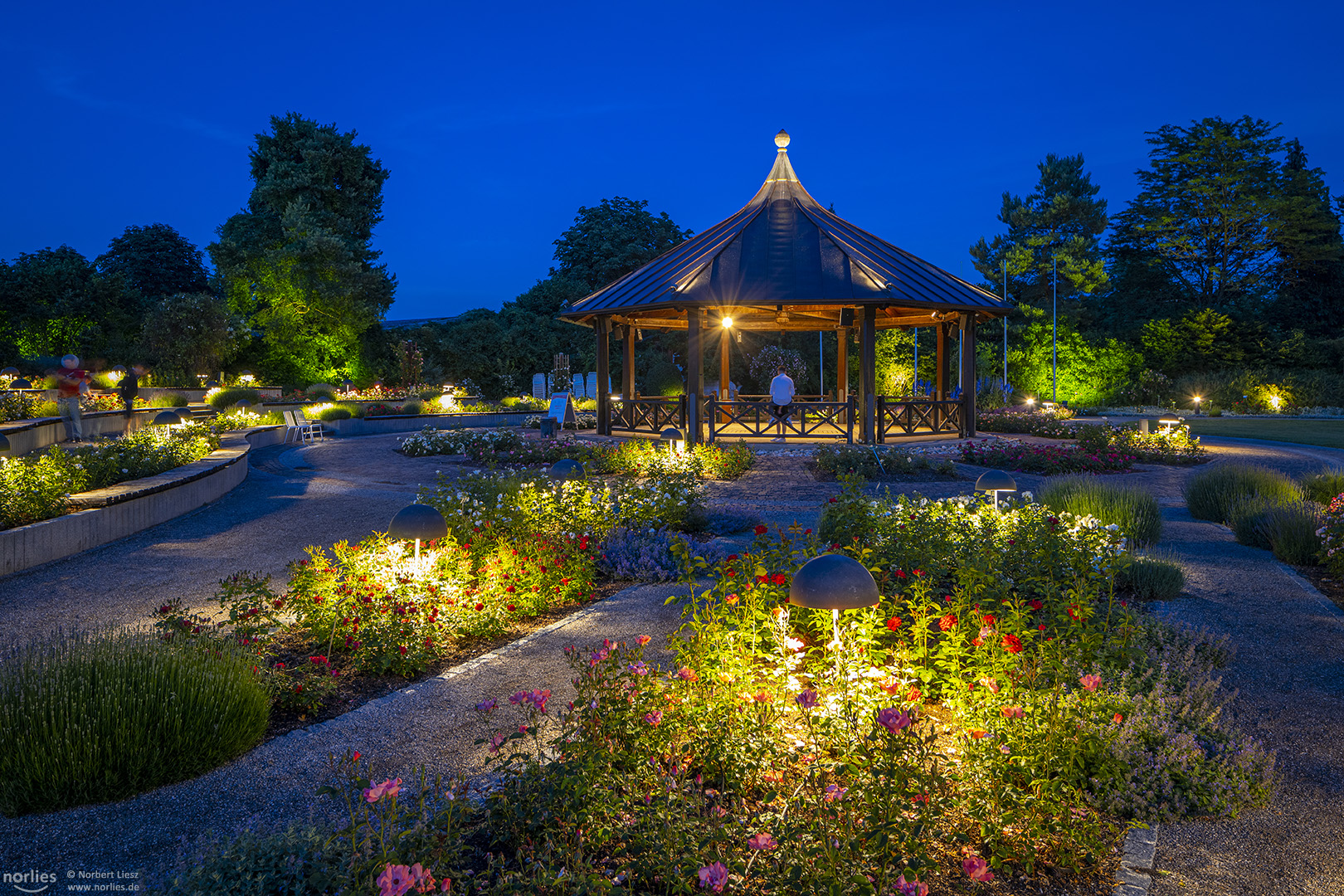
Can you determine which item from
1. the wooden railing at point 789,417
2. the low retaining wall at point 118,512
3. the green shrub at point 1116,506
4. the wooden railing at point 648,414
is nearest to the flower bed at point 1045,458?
the wooden railing at point 789,417

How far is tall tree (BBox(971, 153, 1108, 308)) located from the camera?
119 ft

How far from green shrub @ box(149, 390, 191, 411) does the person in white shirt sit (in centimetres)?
1514

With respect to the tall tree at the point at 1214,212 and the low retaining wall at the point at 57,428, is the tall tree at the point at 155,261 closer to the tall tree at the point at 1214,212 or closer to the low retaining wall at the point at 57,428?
the low retaining wall at the point at 57,428

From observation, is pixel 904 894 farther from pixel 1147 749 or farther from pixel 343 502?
pixel 343 502

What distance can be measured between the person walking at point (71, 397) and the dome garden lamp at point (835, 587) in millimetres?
13838

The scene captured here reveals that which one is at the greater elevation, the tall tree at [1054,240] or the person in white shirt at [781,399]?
the tall tree at [1054,240]

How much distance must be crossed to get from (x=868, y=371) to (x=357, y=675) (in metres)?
A: 12.3

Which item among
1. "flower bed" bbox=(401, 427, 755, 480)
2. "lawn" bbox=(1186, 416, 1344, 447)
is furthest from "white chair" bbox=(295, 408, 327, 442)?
"lawn" bbox=(1186, 416, 1344, 447)

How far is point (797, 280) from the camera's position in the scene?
1484 centimetres

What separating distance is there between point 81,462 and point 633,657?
27.8 feet

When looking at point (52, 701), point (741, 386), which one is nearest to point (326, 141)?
point (741, 386)

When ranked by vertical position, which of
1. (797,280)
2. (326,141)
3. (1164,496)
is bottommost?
(1164,496)

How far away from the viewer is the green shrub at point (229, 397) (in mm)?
22078

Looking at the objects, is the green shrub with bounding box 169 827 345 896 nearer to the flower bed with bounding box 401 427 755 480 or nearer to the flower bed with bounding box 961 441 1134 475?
the flower bed with bounding box 401 427 755 480
